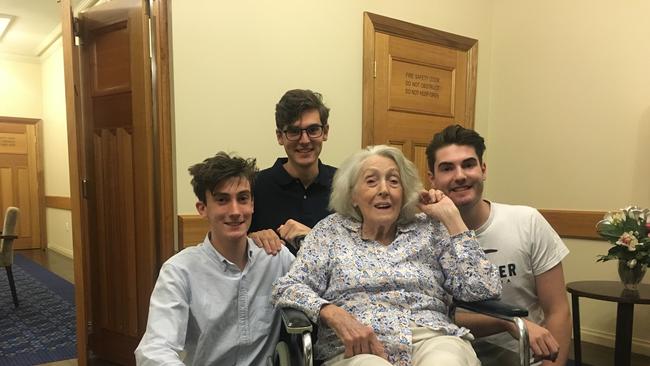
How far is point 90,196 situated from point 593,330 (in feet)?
11.1

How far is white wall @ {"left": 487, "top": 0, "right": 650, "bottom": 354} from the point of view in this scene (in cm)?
294

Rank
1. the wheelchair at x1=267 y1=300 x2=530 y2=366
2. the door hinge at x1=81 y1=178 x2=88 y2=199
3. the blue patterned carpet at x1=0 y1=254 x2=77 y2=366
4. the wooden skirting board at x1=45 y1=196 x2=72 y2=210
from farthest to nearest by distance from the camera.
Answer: the wooden skirting board at x1=45 y1=196 x2=72 y2=210 → the blue patterned carpet at x1=0 y1=254 x2=77 y2=366 → the door hinge at x1=81 y1=178 x2=88 y2=199 → the wheelchair at x1=267 y1=300 x2=530 y2=366

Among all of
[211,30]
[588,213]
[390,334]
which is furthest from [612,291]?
[211,30]

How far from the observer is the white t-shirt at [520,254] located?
1.66 m

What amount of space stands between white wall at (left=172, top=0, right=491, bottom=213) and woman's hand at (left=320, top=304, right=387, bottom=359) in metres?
1.31

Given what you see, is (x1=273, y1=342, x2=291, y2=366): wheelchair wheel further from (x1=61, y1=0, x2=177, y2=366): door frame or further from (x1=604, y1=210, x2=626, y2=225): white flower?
(x1=604, y1=210, x2=626, y2=225): white flower

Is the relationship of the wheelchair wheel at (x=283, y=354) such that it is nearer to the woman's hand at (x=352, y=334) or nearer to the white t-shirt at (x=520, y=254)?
the woman's hand at (x=352, y=334)

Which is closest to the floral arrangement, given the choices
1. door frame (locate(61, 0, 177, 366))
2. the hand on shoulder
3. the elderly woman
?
the elderly woman

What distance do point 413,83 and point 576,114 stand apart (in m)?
1.13

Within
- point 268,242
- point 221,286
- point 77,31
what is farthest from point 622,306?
point 77,31

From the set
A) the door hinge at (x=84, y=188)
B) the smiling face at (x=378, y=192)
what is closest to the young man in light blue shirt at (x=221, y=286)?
the smiling face at (x=378, y=192)

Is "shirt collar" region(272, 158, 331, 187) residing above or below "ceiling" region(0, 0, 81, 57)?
below

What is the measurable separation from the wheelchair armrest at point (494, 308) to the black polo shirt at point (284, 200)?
0.73 meters

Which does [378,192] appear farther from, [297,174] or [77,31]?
[77,31]
